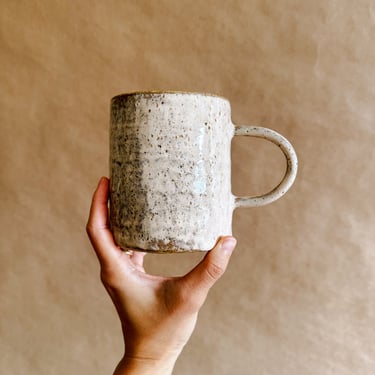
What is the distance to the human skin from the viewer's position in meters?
0.78

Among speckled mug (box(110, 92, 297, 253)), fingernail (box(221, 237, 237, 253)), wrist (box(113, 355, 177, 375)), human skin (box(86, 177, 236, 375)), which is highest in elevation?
speckled mug (box(110, 92, 297, 253))

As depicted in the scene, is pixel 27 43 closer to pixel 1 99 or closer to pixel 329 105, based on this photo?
pixel 1 99

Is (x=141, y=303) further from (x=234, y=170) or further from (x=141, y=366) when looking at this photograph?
(x=234, y=170)

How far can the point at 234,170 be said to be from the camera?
1.03 meters

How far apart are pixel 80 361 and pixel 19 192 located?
419mm

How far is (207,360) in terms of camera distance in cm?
112

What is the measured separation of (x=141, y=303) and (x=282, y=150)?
1.06 ft

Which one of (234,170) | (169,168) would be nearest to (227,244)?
(169,168)

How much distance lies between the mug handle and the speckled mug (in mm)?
49

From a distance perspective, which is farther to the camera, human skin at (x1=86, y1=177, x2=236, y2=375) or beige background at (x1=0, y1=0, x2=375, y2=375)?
beige background at (x1=0, y1=0, x2=375, y2=375)

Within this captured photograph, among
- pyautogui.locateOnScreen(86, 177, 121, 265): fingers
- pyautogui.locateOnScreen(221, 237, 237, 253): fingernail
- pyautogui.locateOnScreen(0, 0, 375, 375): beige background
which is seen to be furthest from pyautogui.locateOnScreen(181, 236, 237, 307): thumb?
pyautogui.locateOnScreen(0, 0, 375, 375): beige background

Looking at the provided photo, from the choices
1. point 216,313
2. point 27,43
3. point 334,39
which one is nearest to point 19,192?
point 27,43

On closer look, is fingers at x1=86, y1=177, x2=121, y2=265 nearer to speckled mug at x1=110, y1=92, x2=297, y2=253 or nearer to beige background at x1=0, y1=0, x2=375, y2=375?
speckled mug at x1=110, y1=92, x2=297, y2=253

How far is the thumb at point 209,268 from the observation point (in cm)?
74
